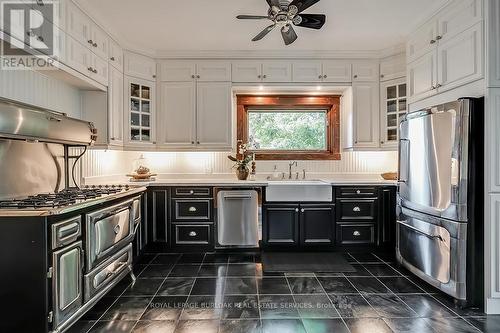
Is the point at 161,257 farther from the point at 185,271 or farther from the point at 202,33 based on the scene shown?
the point at 202,33

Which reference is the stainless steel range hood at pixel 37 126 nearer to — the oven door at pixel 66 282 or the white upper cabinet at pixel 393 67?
the oven door at pixel 66 282

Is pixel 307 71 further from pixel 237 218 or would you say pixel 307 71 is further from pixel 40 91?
pixel 40 91

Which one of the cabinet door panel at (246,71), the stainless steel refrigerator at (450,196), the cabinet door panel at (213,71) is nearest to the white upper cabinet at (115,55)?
the cabinet door panel at (213,71)

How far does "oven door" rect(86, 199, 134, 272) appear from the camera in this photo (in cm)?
203

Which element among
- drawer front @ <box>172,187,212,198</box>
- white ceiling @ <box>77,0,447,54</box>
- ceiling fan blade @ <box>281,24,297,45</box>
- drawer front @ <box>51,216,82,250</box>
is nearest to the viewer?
drawer front @ <box>51,216,82,250</box>

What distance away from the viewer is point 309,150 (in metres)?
4.27

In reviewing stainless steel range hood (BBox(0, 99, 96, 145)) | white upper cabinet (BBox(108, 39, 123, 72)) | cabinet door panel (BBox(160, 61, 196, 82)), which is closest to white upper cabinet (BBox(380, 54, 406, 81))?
cabinet door panel (BBox(160, 61, 196, 82))

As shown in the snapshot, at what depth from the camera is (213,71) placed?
3.84 metres

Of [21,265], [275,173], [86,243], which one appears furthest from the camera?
[275,173]

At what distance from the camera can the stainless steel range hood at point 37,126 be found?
72.7 inches

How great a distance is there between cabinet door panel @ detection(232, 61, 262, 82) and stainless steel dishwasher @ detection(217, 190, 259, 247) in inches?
59.2

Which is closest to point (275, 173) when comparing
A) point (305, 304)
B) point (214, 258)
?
point (214, 258)

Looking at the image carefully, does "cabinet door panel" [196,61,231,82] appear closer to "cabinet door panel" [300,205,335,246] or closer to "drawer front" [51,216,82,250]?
"cabinet door panel" [300,205,335,246]

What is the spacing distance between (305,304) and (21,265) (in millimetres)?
1951
